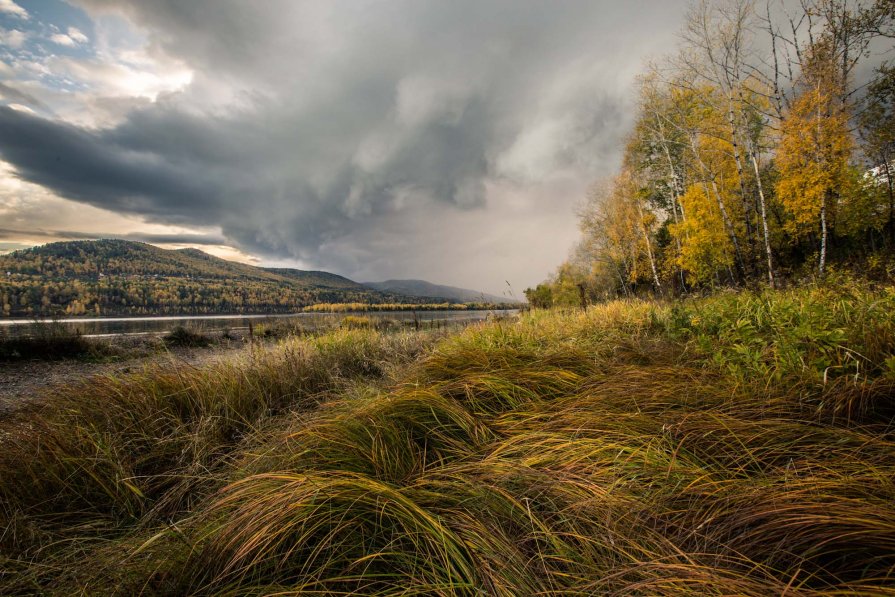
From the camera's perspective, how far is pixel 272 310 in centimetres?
7619

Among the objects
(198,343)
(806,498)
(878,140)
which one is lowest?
(198,343)

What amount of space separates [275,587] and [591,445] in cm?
165

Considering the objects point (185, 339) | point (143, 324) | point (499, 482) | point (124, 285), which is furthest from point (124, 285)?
point (499, 482)

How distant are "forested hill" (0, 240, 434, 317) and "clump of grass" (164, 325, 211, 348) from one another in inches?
1540

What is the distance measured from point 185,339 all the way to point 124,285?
7377 cm

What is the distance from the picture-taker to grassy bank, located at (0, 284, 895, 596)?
1175mm

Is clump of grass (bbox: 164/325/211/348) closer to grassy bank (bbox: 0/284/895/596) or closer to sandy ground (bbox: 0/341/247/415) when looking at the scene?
sandy ground (bbox: 0/341/247/415)

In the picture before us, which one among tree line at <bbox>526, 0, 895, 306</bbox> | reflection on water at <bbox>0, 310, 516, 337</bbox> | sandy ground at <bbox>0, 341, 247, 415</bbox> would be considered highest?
tree line at <bbox>526, 0, 895, 306</bbox>

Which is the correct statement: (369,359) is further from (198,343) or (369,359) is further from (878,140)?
(878,140)

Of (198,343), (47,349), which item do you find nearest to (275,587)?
(47,349)

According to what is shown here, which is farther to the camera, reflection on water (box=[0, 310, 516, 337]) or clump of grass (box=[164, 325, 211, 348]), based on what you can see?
clump of grass (box=[164, 325, 211, 348])

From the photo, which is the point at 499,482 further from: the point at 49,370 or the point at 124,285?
the point at 124,285

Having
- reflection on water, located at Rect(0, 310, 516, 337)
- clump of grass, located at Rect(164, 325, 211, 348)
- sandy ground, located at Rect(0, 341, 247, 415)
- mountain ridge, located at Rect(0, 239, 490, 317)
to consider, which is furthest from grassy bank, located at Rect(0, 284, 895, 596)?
mountain ridge, located at Rect(0, 239, 490, 317)

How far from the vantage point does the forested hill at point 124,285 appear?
56.3m
